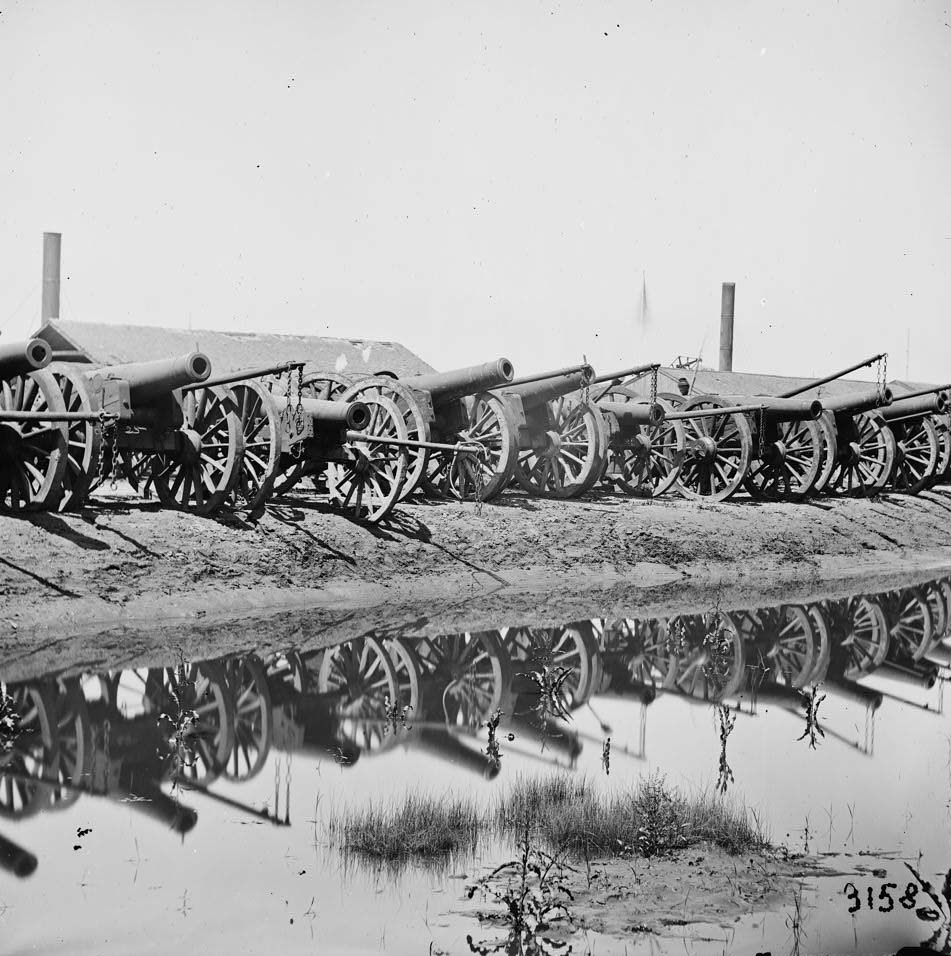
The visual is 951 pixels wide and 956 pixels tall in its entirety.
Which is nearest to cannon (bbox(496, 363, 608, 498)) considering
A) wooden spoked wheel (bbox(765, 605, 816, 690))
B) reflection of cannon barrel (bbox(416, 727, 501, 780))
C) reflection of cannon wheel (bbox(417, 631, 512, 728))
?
wooden spoked wheel (bbox(765, 605, 816, 690))

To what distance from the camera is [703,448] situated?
2606 centimetres

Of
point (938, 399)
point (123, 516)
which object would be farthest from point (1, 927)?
point (938, 399)

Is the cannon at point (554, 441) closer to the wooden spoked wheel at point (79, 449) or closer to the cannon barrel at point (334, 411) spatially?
the cannon barrel at point (334, 411)

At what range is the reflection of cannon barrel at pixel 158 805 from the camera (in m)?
7.38

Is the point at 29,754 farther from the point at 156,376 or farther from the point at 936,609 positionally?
the point at 936,609

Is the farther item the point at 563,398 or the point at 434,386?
the point at 563,398

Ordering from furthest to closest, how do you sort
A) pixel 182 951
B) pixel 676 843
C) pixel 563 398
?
pixel 563 398 → pixel 676 843 → pixel 182 951

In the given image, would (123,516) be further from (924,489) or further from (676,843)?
(924,489)

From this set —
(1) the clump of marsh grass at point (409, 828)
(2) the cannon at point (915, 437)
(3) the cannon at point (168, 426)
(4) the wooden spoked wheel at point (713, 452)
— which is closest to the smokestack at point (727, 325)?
(2) the cannon at point (915, 437)

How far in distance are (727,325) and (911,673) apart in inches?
1652

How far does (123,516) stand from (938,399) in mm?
19994

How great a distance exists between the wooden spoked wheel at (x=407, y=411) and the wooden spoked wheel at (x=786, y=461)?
8.42m

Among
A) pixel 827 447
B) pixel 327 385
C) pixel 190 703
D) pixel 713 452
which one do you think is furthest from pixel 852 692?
pixel 827 447

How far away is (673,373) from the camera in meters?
40.2
